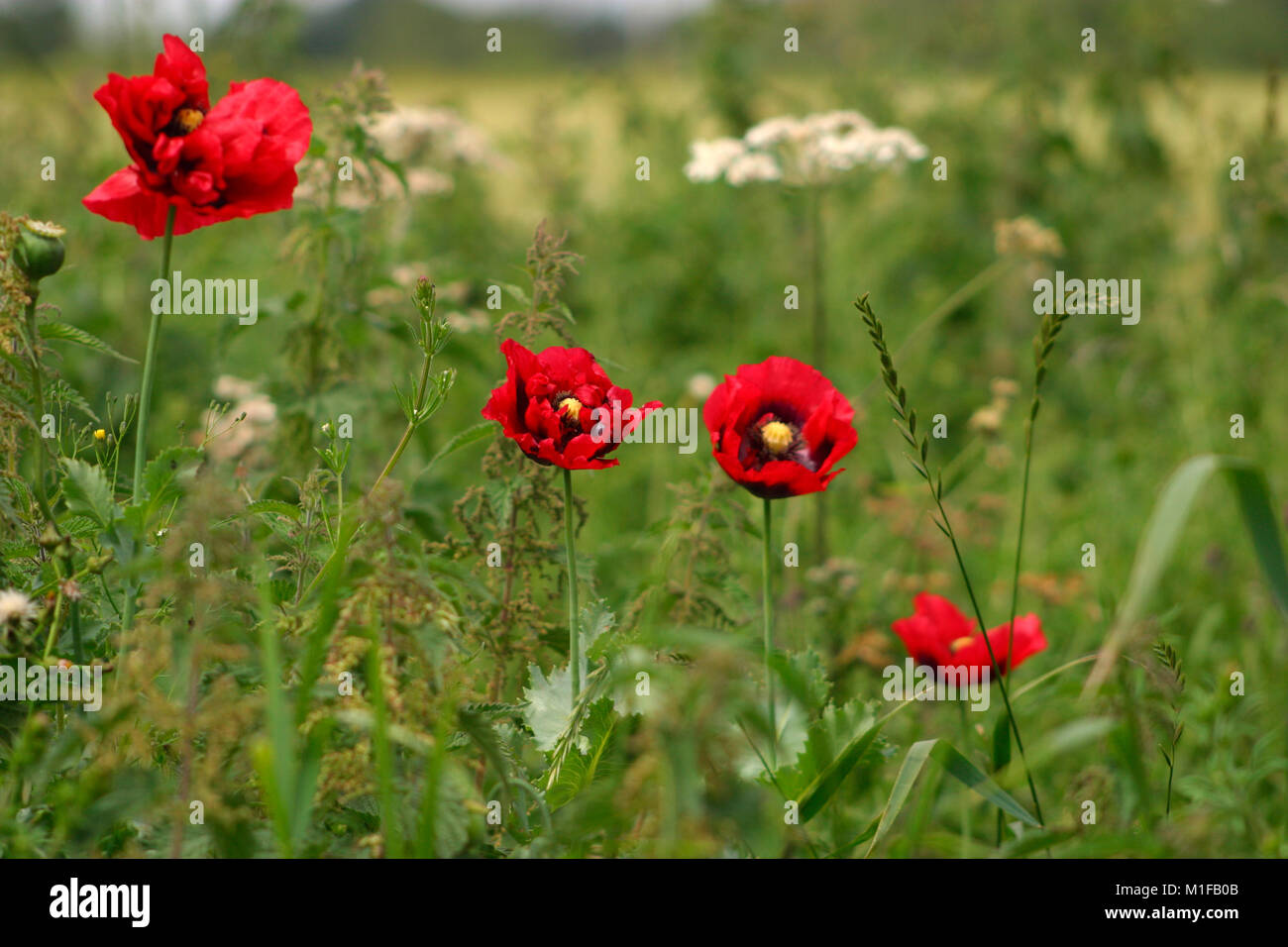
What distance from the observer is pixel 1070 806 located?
1547 mm

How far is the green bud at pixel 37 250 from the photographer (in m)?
1.40

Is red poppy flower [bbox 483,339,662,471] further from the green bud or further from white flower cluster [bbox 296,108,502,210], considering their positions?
white flower cluster [bbox 296,108,502,210]

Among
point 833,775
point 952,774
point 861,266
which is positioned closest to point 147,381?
point 833,775

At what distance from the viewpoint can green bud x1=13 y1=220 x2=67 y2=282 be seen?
4.59 feet

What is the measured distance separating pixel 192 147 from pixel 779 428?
873 mm

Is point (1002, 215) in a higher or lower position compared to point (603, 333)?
higher

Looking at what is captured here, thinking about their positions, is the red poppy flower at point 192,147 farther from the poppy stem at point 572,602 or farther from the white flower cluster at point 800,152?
the white flower cluster at point 800,152

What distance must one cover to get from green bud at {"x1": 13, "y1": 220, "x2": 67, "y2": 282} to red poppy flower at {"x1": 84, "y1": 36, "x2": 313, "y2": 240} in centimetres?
7

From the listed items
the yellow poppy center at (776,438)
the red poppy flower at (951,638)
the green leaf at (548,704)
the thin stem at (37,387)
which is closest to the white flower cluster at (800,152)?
the red poppy flower at (951,638)

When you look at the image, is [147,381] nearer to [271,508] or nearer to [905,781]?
[271,508]

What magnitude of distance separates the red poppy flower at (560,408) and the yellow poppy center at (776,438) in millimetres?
164
